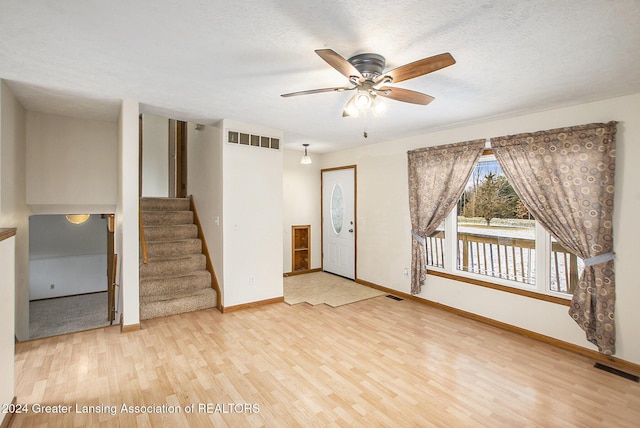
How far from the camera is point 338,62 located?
181 cm

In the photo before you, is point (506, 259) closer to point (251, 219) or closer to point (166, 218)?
point (251, 219)

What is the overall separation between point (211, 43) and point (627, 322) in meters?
4.23

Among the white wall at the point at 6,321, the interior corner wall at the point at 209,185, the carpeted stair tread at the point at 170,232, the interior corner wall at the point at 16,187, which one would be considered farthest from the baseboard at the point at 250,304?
the interior corner wall at the point at 16,187

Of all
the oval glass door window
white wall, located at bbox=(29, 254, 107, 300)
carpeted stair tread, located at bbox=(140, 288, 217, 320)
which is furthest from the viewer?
white wall, located at bbox=(29, 254, 107, 300)

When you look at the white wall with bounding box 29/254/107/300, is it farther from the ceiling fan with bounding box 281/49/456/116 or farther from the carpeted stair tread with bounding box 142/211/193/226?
the ceiling fan with bounding box 281/49/456/116

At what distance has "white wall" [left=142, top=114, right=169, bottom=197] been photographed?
6.30 metres

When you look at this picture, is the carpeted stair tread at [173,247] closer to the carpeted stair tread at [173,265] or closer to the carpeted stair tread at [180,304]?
the carpeted stair tread at [173,265]

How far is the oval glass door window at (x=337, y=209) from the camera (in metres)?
5.96

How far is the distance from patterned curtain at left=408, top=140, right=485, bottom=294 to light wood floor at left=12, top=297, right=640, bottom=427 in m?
1.14

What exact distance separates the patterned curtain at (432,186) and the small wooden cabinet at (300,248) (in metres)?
2.41

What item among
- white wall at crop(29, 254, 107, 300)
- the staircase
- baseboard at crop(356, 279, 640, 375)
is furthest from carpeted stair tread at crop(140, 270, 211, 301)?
white wall at crop(29, 254, 107, 300)

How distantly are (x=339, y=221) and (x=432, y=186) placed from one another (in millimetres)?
2209

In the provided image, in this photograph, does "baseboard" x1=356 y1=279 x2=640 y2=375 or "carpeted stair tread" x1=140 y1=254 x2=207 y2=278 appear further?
"carpeted stair tread" x1=140 y1=254 x2=207 y2=278

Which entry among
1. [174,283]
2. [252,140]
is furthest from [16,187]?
[252,140]
